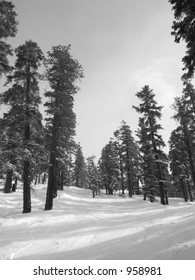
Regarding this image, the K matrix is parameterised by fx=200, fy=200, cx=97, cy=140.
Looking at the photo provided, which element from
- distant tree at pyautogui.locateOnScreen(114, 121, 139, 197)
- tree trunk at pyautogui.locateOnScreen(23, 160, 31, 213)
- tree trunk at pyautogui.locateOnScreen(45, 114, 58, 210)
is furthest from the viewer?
distant tree at pyautogui.locateOnScreen(114, 121, 139, 197)

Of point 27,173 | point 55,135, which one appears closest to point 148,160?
point 55,135

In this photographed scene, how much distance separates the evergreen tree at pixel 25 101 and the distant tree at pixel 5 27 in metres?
2.70

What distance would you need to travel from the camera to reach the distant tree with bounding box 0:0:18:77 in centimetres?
1240

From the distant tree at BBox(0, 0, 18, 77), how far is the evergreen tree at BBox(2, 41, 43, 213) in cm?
270

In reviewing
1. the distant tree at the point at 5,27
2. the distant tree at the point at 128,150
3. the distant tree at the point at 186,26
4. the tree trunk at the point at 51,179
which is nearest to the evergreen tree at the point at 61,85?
the tree trunk at the point at 51,179

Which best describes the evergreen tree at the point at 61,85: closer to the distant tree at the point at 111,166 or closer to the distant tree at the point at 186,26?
the distant tree at the point at 186,26

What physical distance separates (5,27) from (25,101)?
5087 millimetres

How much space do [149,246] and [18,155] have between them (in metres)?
10.5

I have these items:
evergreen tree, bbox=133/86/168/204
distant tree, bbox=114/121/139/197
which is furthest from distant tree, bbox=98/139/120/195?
evergreen tree, bbox=133/86/168/204

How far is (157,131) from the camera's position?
80.7 feet

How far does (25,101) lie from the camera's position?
1567cm

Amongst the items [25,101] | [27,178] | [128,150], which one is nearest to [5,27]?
[25,101]

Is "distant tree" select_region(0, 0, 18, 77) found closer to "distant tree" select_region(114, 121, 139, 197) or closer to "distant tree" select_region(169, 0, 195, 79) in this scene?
"distant tree" select_region(169, 0, 195, 79)

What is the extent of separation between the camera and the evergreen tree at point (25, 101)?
14.4m
